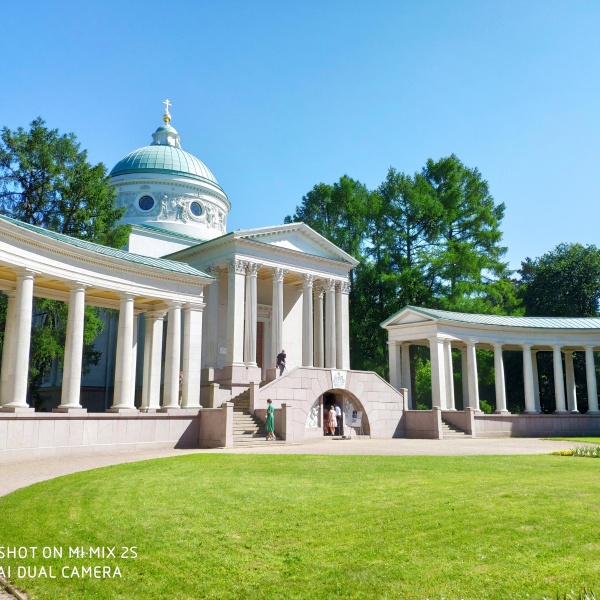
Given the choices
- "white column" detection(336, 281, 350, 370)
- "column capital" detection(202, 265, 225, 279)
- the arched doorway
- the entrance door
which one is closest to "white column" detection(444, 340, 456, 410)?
"white column" detection(336, 281, 350, 370)

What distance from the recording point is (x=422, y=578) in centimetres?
834

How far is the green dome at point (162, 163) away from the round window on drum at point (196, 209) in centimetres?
261

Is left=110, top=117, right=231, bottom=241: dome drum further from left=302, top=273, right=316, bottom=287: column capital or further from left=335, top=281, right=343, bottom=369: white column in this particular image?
left=335, top=281, right=343, bottom=369: white column

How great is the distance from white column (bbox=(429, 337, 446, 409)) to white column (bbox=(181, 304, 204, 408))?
21896 millimetres

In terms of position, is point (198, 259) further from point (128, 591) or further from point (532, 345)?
point (128, 591)

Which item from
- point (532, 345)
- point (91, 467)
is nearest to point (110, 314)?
point (91, 467)

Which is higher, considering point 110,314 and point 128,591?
point 110,314

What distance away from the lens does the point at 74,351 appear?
1249 inches

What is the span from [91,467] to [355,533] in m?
14.9

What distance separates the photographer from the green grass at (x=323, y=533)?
8.25m

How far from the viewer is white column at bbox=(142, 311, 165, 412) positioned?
36.6m

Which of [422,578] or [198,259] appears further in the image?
[198,259]

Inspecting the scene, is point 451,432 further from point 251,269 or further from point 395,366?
point 251,269

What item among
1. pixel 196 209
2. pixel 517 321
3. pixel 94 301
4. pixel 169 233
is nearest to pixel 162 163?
pixel 196 209
